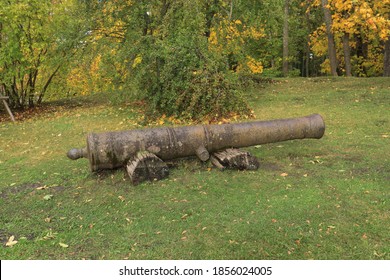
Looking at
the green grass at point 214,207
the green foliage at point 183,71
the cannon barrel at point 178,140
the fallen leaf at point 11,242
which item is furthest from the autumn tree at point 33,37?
the fallen leaf at point 11,242

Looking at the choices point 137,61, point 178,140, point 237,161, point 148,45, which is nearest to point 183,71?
point 148,45

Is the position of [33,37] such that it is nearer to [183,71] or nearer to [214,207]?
[183,71]

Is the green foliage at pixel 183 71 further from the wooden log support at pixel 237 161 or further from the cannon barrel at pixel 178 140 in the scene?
the wooden log support at pixel 237 161

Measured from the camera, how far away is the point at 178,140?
6648 mm

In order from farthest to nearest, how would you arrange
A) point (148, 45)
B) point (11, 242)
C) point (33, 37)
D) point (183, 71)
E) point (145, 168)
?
point (33, 37) < point (148, 45) < point (183, 71) < point (145, 168) < point (11, 242)

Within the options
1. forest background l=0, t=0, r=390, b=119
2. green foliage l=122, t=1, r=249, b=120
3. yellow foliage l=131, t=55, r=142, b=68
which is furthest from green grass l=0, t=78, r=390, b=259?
yellow foliage l=131, t=55, r=142, b=68

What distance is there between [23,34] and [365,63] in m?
20.0

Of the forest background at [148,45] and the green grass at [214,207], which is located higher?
the forest background at [148,45]

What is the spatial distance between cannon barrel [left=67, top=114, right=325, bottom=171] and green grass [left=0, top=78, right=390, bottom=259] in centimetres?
36

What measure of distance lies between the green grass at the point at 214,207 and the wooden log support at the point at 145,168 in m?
0.15

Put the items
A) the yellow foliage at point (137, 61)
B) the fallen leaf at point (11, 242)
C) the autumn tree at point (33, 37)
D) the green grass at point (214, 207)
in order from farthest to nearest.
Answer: the autumn tree at point (33, 37) → the yellow foliage at point (137, 61) → the fallen leaf at point (11, 242) → the green grass at point (214, 207)

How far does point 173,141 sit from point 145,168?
75 cm

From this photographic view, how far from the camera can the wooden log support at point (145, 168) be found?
6.15m
